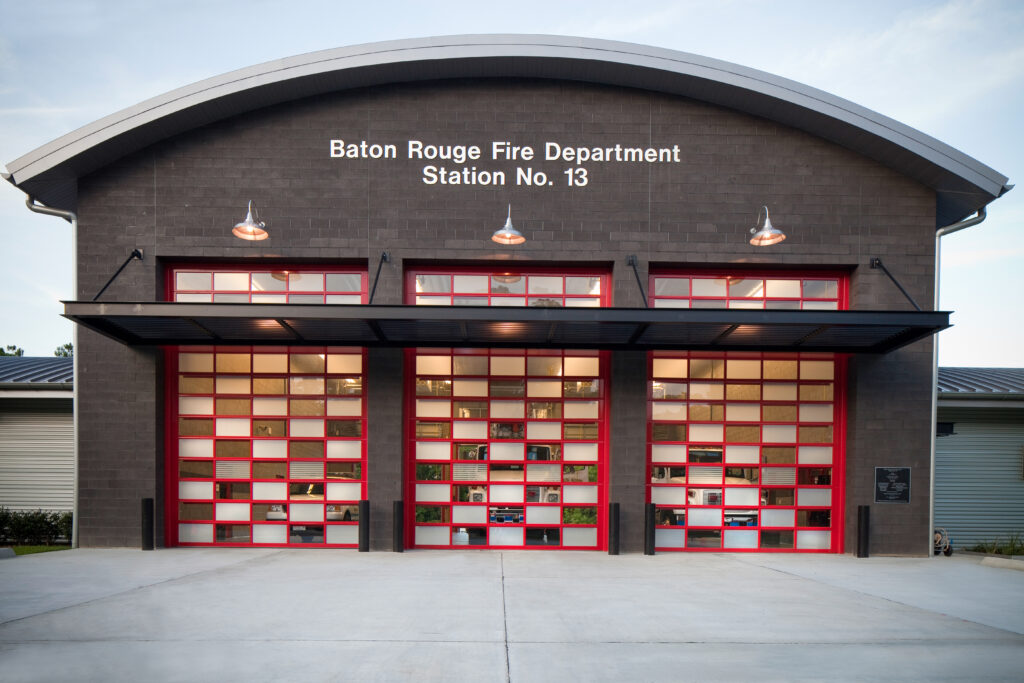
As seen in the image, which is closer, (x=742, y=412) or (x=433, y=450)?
(x=433, y=450)

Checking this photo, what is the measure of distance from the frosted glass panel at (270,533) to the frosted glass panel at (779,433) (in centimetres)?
1078

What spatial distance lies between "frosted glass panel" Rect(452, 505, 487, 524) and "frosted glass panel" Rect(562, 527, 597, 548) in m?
1.80

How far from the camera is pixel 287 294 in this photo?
39.3 feet

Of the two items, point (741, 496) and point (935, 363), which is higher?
point (935, 363)

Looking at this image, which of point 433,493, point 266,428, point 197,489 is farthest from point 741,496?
point 197,489

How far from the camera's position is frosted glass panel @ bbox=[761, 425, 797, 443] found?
12117 millimetres

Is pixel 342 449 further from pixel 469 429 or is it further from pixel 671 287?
pixel 671 287

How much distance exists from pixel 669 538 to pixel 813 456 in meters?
3.72

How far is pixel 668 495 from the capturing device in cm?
1198

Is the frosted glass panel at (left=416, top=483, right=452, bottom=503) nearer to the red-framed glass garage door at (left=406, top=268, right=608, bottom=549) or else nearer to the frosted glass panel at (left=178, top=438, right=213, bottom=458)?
the red-framed glass garage door at (left=406, top=268, right=608, bottom=549)

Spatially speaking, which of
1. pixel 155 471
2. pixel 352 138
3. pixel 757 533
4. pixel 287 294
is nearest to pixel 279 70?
pixel 352 138

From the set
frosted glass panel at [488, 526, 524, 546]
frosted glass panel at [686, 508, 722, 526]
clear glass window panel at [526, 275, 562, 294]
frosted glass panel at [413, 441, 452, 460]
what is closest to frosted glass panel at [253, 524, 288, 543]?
frosted glass panel at [413, 441, 452, 460]

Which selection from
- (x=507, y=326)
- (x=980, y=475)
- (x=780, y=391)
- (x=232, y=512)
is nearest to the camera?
(x=507, y=326)

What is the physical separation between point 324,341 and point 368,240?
7.72 ft
